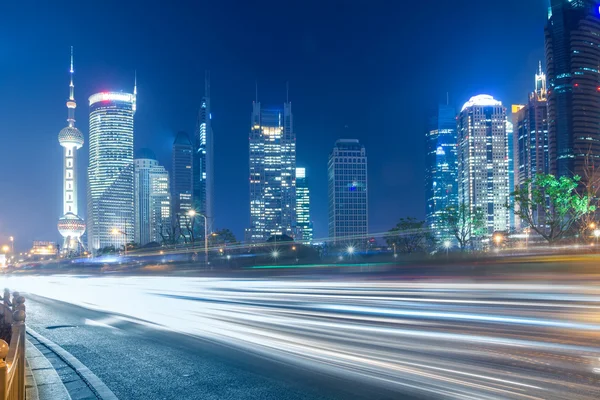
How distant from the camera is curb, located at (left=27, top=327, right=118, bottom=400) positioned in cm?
801

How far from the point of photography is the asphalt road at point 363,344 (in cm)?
776

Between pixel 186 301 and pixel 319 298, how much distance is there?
5990mm

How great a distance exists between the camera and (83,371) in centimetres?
953

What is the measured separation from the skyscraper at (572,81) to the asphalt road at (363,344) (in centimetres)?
14523

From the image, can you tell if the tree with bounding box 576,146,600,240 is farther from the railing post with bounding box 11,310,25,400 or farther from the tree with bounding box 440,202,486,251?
the railing post with bounding box 11,310,25,400

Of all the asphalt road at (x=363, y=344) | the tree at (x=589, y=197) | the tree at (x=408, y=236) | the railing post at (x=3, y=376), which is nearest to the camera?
the railing post at (x=3, y=376)

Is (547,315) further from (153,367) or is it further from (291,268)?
(291,268)

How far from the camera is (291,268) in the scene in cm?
2700

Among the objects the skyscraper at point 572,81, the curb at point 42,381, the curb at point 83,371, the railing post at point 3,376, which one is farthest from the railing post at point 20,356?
the skyscraper at point 572,81

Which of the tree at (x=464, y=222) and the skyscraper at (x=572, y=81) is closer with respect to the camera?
the tree at (x=464, y=222)

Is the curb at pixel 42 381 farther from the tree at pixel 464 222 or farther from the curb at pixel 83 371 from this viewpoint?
the tree at pixel 464 222

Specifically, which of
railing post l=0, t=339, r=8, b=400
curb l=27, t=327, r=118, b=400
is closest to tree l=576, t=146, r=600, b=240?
curb l=27, t=327, r=118, b=400

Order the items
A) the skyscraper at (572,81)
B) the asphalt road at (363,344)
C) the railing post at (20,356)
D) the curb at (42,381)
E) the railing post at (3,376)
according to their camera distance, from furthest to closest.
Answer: the skyscraper at (572,81)
the curb at (42,381)
the asphalt road at (363,344)
the railing post at (20,356)
the railing post at (3,376)

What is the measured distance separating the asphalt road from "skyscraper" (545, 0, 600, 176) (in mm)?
145231
